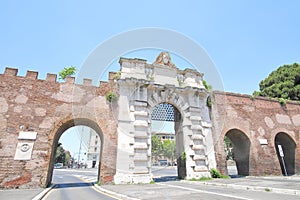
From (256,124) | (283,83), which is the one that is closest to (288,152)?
(256,124)

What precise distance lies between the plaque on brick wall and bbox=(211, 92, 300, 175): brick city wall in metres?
13.3

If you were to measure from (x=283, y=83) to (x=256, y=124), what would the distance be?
41.9 feet

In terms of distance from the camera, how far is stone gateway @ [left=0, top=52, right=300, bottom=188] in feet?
39.4

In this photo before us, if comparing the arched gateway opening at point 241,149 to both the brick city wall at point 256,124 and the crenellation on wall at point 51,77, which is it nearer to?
the brick city wall at point 256,124

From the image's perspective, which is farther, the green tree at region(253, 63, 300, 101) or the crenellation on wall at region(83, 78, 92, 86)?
the green tree at region(253, 63, 300, 101)

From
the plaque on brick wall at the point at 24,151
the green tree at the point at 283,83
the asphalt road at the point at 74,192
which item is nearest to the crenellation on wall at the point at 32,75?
the plaque on brick wall at the point at 24,151

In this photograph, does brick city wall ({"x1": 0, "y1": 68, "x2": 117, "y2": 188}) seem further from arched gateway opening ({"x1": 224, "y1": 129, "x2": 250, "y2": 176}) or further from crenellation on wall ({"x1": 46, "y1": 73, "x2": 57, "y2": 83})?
arched gateway opening ({"x1": 224, "y1": 129, "x2": 250, "y2": 176})

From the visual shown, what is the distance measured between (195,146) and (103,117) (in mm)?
7184

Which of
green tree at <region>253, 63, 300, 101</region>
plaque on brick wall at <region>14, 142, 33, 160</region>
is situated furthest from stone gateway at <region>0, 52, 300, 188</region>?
green tree at <region>253, 63, 300, 101</region>

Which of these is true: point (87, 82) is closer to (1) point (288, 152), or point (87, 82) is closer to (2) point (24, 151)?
(2) point (24, 151)

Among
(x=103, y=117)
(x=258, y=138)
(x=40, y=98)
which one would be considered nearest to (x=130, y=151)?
(x=103, y=117)

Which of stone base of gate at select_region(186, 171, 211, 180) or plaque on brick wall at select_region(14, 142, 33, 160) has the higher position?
plaque on brick wall at select_region(14, 142, 33, 160)

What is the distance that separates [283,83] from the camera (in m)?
26.3

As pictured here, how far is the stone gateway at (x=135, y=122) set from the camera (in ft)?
39.4
